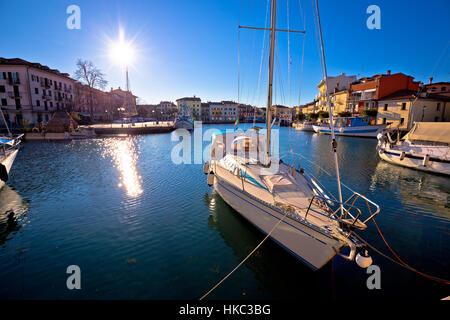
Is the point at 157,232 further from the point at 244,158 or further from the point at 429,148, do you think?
the point at 429,148

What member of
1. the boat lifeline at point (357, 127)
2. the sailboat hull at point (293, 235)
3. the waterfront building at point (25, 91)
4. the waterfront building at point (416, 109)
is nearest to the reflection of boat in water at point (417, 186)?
the sailboat hull at point (293, 235)

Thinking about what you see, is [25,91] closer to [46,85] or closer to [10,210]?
[46,85]

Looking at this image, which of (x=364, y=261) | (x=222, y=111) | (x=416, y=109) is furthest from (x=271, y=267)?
(x=222, y=111)

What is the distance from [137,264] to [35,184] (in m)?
11.9

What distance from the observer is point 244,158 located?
10.4m

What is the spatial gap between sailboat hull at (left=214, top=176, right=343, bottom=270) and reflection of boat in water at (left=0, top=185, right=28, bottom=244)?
907cm

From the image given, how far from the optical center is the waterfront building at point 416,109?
1353 inches

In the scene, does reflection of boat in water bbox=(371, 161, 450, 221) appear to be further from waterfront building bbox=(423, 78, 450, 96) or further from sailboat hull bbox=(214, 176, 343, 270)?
waterfront building bbox=(423, 78, 450, 96)

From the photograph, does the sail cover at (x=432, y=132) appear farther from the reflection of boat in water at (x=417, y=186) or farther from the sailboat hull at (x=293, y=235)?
the sailboat hull at (x=293, y=235)

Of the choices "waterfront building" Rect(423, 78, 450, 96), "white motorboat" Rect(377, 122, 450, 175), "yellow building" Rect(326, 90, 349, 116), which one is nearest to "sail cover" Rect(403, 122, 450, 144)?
"white motorboat" Rect(377, 122, 450, 175)

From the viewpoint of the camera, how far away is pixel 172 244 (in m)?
7.29

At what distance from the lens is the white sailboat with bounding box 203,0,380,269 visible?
478 cm

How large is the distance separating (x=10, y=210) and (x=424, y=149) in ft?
91.5
